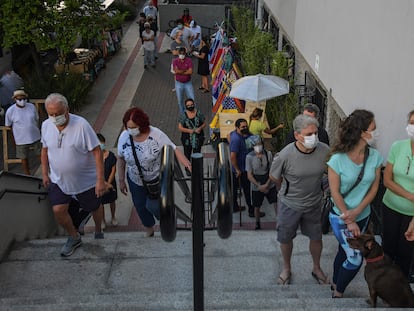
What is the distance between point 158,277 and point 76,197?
1.15 m

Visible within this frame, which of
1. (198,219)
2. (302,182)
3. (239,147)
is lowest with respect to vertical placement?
(239,147)

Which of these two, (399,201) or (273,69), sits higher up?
(273,69)

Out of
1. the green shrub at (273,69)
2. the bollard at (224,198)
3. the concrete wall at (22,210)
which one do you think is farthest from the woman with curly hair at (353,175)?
the green shrub at (273,69)

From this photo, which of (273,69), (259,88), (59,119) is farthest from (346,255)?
(273,69)

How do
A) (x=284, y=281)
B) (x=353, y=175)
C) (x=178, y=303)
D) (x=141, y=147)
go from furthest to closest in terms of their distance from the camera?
(x=141, y=147)
(x=284, y=281)
(x=353, y=175)
(x=178, y=303)

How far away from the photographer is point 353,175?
3779mm

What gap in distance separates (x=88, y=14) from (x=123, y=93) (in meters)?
2.49

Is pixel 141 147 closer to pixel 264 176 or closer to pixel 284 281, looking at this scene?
pixel 284 281

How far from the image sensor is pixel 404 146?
12.7ft

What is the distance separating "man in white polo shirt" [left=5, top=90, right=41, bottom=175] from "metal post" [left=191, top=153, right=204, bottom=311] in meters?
6.65

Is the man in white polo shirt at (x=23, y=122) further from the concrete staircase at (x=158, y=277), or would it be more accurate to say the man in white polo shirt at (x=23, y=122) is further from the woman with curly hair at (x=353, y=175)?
the woman with curly hair at (x=353, y=175)

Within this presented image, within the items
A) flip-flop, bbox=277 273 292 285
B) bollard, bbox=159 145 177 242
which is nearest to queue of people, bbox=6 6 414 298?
flip-flop, bbox=277 273 292 285

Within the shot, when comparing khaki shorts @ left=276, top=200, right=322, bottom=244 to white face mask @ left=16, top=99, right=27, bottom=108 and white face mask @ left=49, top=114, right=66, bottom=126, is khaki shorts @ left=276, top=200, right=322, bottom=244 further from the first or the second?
white face mask @ left=16, top=99, right=27, bottom=108

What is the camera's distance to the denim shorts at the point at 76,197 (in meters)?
4.99
